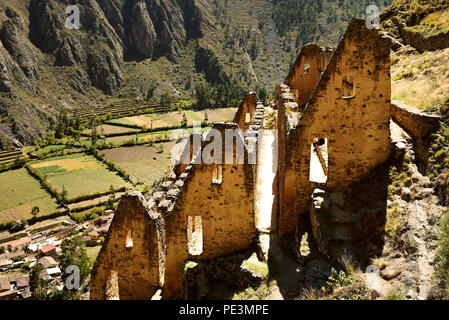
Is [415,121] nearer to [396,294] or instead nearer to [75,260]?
[396,294]

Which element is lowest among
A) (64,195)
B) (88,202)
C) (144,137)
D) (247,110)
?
(88,202)

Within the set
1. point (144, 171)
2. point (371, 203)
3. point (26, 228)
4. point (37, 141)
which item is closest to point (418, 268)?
point (371, 203)

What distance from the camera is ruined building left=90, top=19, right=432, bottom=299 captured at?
15.0 meters

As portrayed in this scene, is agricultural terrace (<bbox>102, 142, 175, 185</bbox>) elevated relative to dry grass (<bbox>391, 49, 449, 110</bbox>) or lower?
lower

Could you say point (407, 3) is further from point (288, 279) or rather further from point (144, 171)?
point (144, 171)

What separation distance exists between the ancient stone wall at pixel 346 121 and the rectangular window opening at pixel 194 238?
14.0 feet

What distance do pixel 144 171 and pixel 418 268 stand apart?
299ft

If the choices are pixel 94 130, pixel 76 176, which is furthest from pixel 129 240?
pixel 94 130

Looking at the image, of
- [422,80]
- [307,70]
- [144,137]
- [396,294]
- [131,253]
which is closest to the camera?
[396,294]

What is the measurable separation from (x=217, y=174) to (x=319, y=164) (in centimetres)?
570

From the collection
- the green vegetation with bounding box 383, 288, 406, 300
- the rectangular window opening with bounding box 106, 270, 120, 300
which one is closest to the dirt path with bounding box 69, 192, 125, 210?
the rectangular window opening with bounding box 106, 270, 120, 300

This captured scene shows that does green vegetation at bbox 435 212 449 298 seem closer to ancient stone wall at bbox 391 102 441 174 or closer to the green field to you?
ancient stone wall at bbox 391 102 441 174

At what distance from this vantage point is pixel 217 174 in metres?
16.8

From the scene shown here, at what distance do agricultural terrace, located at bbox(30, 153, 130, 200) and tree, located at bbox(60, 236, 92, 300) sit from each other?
25.6m
